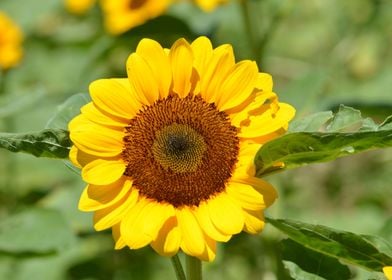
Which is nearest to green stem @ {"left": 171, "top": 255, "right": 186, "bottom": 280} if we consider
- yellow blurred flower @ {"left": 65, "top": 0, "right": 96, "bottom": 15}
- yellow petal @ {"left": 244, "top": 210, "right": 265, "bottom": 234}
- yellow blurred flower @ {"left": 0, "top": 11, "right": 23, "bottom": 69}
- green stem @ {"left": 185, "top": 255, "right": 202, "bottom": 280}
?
green stem @ {"left": 185, "top": 255, "right": 202, "bottom": 280}

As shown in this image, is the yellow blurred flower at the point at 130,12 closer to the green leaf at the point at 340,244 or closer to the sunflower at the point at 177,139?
the sunflower at the point at 177,139

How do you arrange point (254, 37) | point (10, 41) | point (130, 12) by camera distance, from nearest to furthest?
point (254, 37), point (130, 12), point (10, 41)

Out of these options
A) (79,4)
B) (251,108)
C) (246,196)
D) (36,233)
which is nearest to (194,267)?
(246,196)

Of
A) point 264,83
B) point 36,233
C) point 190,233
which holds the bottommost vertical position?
point 36,233

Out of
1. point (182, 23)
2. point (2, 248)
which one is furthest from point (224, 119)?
point (182, 23)

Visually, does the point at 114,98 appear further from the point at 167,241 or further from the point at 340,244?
the point at 340,244

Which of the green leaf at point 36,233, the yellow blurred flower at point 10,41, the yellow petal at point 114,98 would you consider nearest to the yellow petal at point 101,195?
the yellow petal at point 114,98
